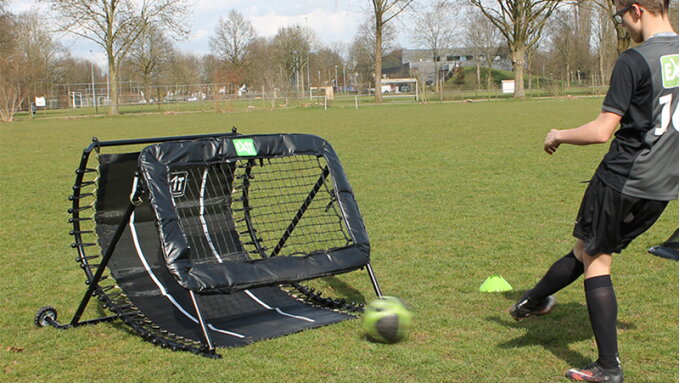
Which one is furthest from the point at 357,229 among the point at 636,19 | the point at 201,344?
the point at 636,19

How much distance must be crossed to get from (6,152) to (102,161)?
17213 mm

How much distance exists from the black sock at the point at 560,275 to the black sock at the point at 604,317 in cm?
29

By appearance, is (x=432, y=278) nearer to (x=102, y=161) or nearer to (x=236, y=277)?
(x=236, y=277)

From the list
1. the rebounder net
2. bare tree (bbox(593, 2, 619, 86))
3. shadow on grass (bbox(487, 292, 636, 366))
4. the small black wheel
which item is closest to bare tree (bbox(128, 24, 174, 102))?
bare tree (bbox(593, 2, 619, 86))

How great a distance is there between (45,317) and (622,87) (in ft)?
14.4

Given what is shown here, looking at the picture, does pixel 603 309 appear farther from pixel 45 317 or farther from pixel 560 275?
pixel 45 317

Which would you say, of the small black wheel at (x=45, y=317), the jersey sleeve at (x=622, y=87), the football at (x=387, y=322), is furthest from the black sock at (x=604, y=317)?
the small black wheel at (x=45, y=317)

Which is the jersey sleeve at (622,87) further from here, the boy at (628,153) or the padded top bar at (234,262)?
the padded top bar at (234,262)

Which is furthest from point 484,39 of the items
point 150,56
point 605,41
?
point 150,56

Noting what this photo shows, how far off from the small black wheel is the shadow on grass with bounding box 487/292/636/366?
10.9ft

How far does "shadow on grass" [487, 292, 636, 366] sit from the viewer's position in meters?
4.43

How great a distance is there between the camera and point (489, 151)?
52.9ft

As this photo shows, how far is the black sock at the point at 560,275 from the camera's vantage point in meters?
4.15

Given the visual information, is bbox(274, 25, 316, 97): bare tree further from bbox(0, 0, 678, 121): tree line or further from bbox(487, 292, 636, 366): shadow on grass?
bbox(487, 292, 636, 366): shadow on grass
